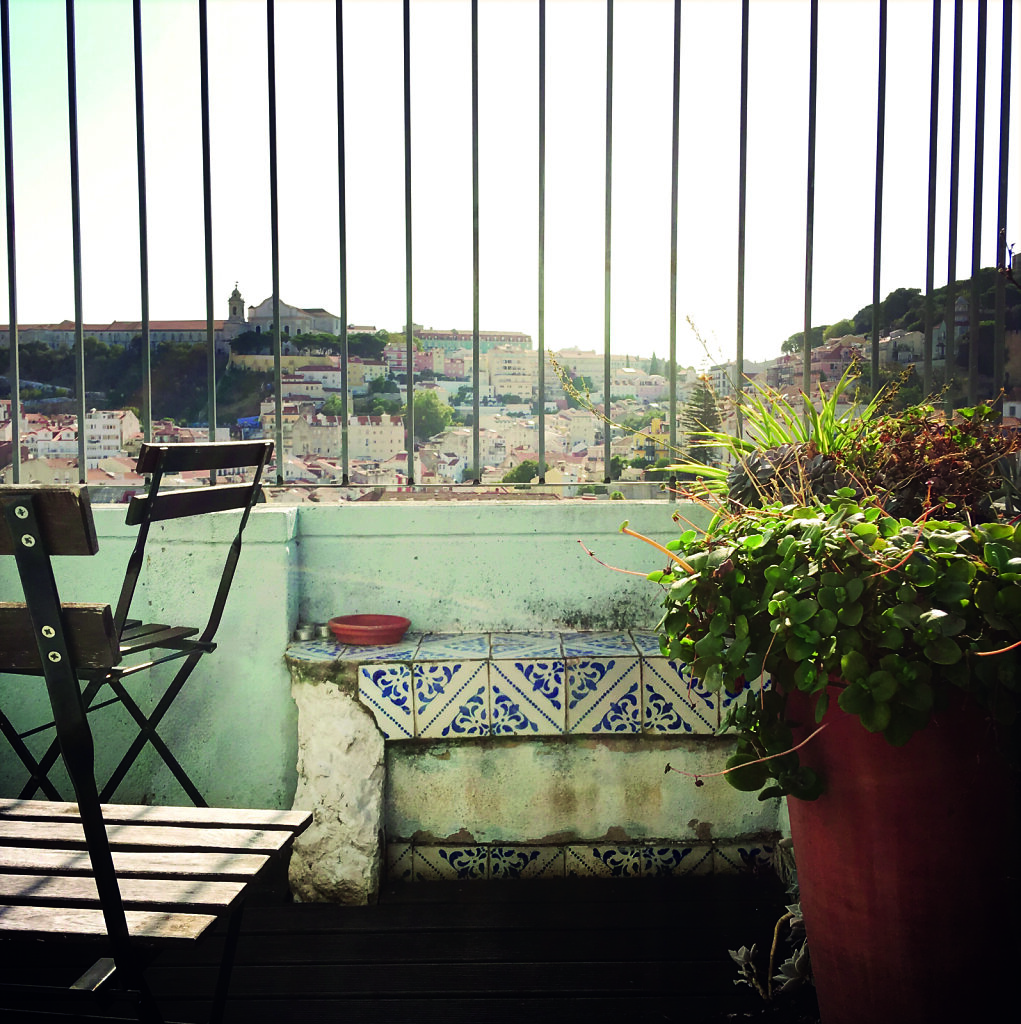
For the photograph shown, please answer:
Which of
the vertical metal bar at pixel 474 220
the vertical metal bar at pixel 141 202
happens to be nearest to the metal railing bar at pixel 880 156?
the vertical metal bar at pixel 474 220

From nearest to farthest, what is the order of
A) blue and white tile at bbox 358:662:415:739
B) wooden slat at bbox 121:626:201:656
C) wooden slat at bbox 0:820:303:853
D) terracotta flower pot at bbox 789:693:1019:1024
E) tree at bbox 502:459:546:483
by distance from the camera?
terracotta flower pot at bbox 789:693:1019:1024
wooden slat at bbox 0:820:303:853
wooden slat at bbox 121:626:201:656
blue and white tile at bbox 358:662:415:739
tree at bbox 502:459:546:483

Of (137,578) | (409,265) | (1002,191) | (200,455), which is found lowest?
(137,578)

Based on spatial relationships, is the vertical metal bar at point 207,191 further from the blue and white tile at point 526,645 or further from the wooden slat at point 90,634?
the wooden slat at point 90,634

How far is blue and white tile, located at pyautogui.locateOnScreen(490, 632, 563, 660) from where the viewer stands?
2252 mm

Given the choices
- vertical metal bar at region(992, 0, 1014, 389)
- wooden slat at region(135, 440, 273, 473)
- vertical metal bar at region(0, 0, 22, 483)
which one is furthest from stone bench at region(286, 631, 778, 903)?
vertical metal bar at region(992, 0, 1014, 389)

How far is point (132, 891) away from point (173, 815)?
0.28m

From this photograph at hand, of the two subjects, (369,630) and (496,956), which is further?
(369,630)

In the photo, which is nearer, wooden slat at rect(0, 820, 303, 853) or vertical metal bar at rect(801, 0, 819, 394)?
wooden slat at rect(0, 820, 303, 853)

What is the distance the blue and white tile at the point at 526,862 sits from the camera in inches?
90.4

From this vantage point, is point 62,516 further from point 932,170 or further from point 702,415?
point 932,170

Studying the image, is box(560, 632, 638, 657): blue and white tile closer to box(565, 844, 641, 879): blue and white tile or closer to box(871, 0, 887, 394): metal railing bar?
box(565, 844, 641, 879): blue and white tile

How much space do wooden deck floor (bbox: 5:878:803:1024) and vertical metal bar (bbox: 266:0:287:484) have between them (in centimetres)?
131

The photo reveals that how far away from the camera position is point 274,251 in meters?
2.56

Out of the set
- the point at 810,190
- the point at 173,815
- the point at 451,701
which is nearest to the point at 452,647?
the point at 451,701
